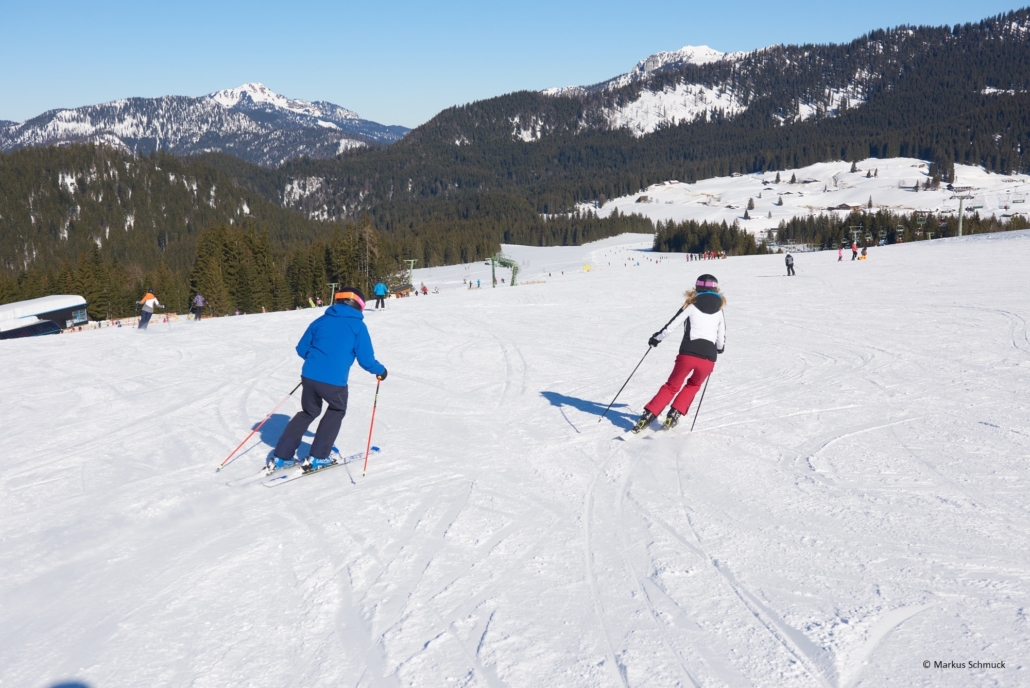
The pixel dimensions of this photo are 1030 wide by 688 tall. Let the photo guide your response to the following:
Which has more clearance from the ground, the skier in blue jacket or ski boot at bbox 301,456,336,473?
the skier in blue jacket

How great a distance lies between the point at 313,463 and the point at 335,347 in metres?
1.25

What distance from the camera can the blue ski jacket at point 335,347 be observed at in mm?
6117

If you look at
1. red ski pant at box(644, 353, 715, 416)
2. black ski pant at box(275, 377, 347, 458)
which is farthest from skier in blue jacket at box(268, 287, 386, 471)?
red ski pant at box(644, 353, 715, 416)

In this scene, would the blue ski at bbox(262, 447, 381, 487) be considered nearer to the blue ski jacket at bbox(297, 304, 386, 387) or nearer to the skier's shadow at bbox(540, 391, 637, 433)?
the blue ski jacket at bbox(297, 304, 386, 387)

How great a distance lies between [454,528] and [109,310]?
7898 centimetres

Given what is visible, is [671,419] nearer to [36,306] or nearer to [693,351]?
[693,351]

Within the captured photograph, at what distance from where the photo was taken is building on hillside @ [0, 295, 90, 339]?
123 ft

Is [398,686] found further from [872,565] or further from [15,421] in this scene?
[15,421]

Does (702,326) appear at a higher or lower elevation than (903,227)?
lower

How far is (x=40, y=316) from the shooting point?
128 ft

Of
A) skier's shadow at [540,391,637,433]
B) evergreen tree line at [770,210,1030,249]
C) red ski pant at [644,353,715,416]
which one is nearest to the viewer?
red ski pant at [644,353,715,416]

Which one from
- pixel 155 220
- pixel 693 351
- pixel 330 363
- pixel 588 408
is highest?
pixel 155 220

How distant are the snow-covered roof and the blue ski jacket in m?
41.5

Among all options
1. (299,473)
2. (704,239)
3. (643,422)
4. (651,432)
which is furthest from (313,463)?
(704,239)
